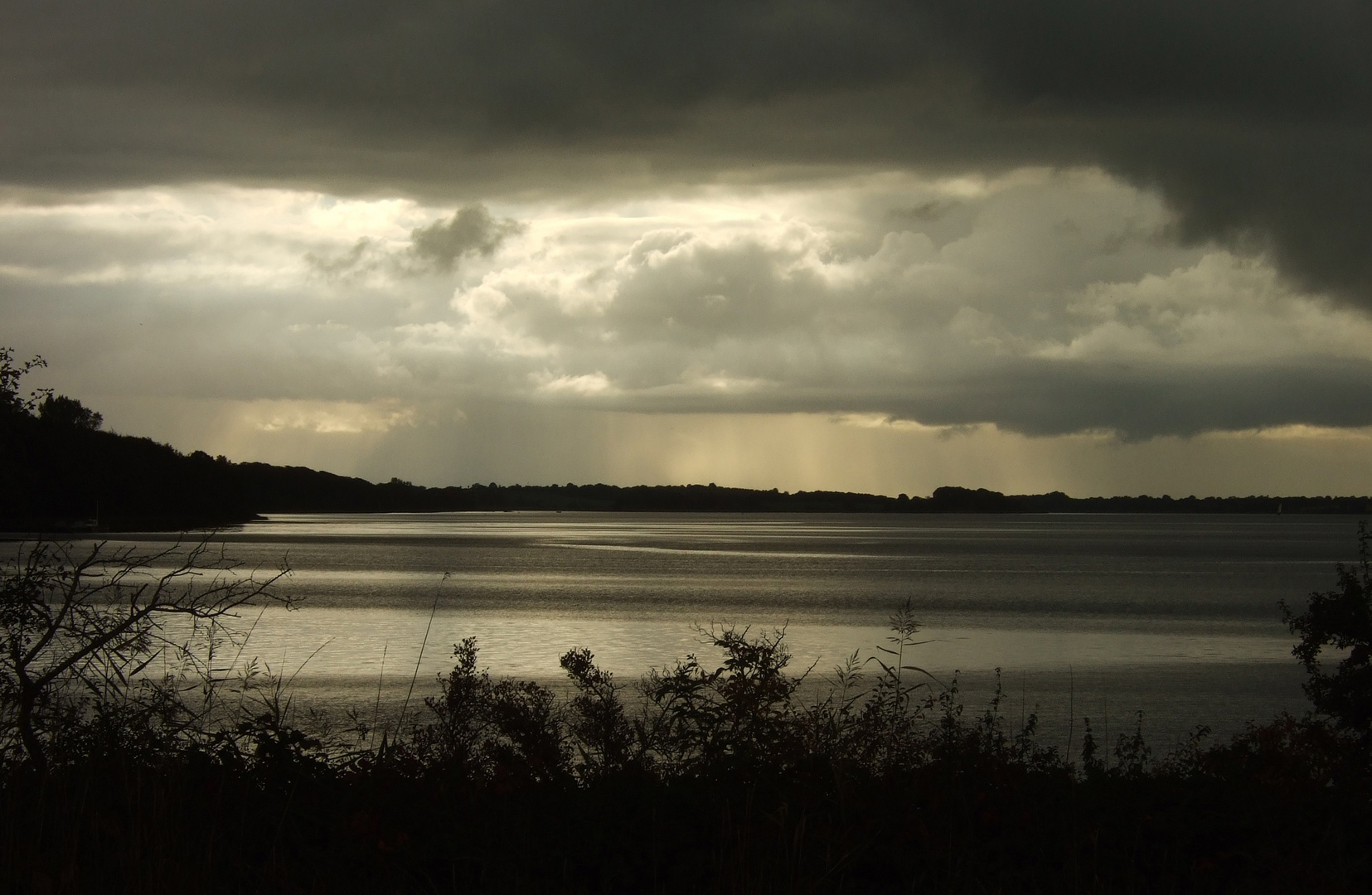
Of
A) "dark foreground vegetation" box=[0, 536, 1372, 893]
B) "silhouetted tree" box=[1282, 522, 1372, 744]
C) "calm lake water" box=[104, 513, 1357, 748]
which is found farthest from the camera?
"calm lake water" box=[104, 513, 1357, 748]

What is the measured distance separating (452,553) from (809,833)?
119 metres

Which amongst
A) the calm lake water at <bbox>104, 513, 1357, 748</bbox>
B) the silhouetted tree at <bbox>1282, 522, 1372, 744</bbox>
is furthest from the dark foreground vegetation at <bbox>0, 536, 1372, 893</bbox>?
the silhouetted tree at <bbox>1282, 522, 1372, 744</bbox>

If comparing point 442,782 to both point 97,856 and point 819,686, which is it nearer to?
point 97,856

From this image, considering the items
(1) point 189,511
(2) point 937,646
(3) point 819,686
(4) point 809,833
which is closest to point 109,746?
(4) point 809,833

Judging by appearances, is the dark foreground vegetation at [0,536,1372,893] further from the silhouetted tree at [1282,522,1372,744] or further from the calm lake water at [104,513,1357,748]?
the silhouetted tree at [1282,522,1372,744]

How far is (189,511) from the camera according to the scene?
16550 centimetres

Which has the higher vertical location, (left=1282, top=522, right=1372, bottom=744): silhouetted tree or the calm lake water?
(left=1282, top=522, right=1372, bottom=744): silhouetted tree

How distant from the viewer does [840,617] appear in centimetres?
5475

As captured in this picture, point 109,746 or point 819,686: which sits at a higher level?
point 109,746

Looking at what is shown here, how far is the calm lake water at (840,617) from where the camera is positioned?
104 ft

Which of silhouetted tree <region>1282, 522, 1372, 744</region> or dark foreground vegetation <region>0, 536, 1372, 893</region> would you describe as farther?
silhouetted tree <region>1282, 522, 1372, 744</region>

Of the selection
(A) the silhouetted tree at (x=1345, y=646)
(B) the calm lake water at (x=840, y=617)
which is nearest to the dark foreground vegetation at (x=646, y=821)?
(B) the calm lake water at (x=840, y=617)

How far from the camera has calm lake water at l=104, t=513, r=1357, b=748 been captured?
104 ft

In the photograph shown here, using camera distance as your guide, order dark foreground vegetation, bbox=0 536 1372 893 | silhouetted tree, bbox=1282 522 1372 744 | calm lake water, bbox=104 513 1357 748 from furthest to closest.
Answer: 1. calm lake water, bbox=104 513 1357 748
2. silhouetted tree, bbox=1282 522 1372 744
3. dark foreground vegetation, bbox=0 536 1372 893
